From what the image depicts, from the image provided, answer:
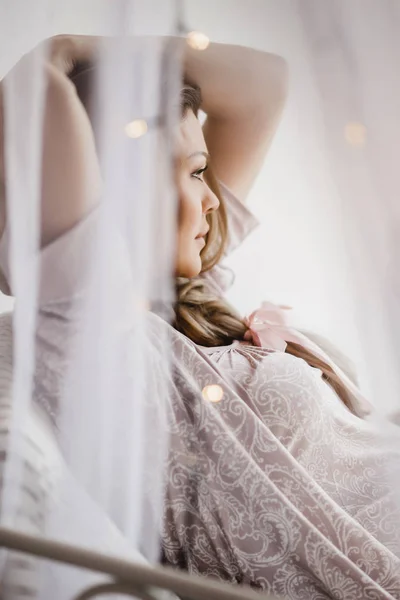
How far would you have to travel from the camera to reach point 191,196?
3.68 ft

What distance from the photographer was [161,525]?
3.21ft

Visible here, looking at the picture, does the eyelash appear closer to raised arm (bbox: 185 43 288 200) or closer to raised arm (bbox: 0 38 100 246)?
raised arm (bbox: 185 43 288 200)

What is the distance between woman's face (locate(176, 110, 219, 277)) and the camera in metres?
1.11

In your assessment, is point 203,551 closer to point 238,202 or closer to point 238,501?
point 238,501

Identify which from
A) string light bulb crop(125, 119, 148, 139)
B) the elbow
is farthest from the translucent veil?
the elbow

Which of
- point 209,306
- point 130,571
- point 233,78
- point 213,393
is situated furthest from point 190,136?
point 130,571

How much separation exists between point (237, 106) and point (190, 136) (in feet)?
0.39

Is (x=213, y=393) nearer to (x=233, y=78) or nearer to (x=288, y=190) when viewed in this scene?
(x=288, y=190)

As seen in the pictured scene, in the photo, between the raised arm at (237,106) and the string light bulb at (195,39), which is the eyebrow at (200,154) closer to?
the raised arm at (237,106)

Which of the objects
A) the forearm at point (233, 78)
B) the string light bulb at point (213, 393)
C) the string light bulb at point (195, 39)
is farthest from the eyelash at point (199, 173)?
the string light bulb at point (213, 393)

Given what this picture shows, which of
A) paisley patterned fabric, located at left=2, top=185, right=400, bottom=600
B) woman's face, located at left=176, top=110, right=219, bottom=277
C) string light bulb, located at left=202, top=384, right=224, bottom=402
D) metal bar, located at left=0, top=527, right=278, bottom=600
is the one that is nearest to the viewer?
metal bar, located at left=0, top=527, right=278, bottom=600

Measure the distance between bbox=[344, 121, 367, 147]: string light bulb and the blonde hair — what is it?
29cm

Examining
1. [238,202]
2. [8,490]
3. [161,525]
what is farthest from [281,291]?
[8,490]

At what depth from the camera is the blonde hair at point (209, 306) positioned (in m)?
1.10
